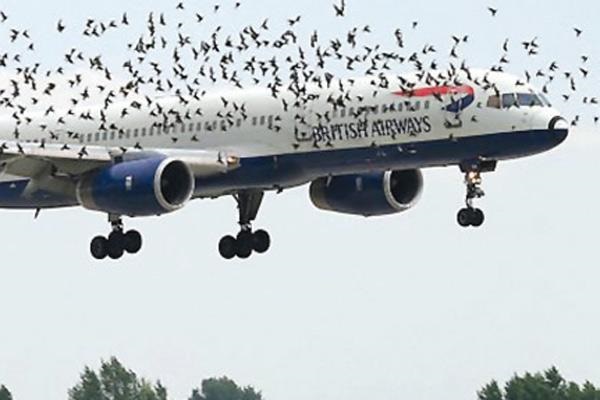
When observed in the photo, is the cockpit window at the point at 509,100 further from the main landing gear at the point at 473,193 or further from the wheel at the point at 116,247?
the wheel at the point at 116,247

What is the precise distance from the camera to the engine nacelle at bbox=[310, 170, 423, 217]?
69812 millimetres

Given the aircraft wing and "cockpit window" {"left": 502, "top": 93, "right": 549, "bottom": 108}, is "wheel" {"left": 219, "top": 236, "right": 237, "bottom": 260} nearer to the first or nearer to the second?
the aircraft wing

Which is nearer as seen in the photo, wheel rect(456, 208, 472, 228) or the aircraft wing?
wheel rect(456, 208, 472, 228)

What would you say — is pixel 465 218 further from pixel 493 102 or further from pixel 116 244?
pixel 116 244

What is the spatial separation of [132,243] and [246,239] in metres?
4.20

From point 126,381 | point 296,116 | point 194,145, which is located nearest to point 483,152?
point 296,116

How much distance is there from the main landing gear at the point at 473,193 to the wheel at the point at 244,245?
9.57 metres

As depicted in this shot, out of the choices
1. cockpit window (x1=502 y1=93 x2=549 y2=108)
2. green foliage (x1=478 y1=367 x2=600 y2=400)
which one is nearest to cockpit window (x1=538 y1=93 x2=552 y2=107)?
cockpit window (x1=502 y1=93 x2=549 y2=108)

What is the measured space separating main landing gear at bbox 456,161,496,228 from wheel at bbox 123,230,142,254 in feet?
35.6

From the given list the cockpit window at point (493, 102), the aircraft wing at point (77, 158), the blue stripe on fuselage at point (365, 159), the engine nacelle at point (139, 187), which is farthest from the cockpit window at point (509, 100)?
the engine nacelle at point (139, 187)

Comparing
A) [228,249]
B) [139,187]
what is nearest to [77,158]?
[139,187]

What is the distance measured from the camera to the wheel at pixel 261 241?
70625 mm

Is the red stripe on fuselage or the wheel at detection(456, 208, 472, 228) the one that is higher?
the red stripe on fuselage

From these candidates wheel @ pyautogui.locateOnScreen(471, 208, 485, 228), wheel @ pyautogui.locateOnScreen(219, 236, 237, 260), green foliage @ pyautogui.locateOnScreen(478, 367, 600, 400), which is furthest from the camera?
green foliage @ pyautogui.locateOnScreen(478, 367, 600, 400)
